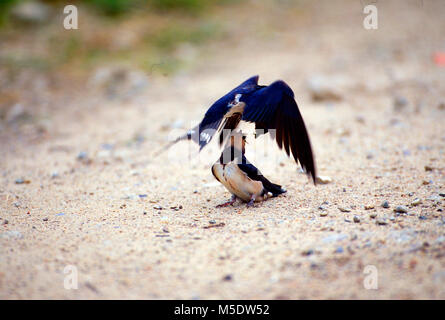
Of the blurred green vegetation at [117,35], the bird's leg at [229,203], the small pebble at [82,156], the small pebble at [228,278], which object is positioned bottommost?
the small pebble at [228,278]

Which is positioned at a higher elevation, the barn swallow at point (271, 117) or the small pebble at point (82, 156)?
the barn swallow at point (271, 117)

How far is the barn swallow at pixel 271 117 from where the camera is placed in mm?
3312

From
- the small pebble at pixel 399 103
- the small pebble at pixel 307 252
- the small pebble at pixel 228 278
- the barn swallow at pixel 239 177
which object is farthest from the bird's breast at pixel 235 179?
→ the small pebble at pixel 399 103

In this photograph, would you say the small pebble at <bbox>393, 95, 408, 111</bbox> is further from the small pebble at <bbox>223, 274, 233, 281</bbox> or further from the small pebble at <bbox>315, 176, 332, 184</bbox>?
the small pebble at <bbox>223, 274, 233, 281</bbox>

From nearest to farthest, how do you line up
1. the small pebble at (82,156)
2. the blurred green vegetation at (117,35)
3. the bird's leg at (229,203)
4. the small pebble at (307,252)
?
the small pebble at (307,252), the bird's leg at (229,203), the small pebble at (82,156), the blurred green vegetation at (117,35)

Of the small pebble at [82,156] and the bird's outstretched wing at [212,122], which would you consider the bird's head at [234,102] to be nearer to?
the bird's outstretched wing at [212,122]

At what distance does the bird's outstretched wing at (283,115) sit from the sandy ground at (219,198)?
460mm

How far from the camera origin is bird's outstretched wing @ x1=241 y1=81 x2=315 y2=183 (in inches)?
130

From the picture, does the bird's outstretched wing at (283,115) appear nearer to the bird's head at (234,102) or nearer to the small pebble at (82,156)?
the bird's head at (234,102)

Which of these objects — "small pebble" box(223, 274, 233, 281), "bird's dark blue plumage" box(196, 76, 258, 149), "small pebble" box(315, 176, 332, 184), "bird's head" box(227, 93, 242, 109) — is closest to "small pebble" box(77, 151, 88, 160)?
"bird's dark blue plumage" box(196, 76, 258, 149)

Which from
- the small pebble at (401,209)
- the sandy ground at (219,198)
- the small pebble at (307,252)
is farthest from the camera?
the small pebble at (401,209)

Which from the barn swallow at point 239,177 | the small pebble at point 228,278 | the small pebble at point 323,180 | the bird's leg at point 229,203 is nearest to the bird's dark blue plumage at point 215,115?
the barn swallow at point 239,177

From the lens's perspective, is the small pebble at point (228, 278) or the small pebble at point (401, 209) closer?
the small pebble at point (228, 278)

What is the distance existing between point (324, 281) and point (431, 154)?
260 centimetres
